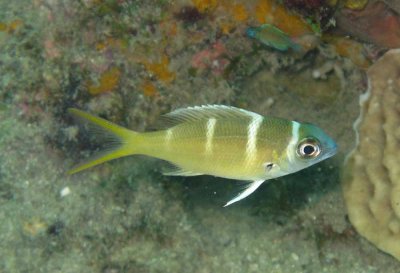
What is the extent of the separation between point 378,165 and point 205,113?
7.52 feet

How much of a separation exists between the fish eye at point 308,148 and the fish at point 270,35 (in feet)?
5.49

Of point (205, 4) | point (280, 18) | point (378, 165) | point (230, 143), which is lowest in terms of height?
point (378, 165)

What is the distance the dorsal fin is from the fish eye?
0.41 m

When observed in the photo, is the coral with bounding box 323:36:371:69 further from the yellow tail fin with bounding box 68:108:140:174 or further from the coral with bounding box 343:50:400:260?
the yellow tail fin with bounding box 68:108:140:174

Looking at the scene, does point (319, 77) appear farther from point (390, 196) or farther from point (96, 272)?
point (96, 272)

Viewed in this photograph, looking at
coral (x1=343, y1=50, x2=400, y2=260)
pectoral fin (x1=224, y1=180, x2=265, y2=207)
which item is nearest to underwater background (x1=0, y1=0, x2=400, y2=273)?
coral (x1=343, y1=50, x2=400, y2=260)

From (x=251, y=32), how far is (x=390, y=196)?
2214mm

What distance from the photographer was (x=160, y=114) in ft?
14.3

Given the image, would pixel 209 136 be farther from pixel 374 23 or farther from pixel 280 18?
pixel 374 23

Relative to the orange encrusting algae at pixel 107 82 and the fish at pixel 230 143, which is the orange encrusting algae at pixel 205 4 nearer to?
the orange encrusting algae at pixel 107 82

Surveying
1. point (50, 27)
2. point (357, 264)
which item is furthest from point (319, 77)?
point (50, 27)

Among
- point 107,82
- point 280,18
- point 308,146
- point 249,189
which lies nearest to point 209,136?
point 249,189

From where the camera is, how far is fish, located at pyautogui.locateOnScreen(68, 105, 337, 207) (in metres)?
2.95

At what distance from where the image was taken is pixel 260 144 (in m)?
2.95
